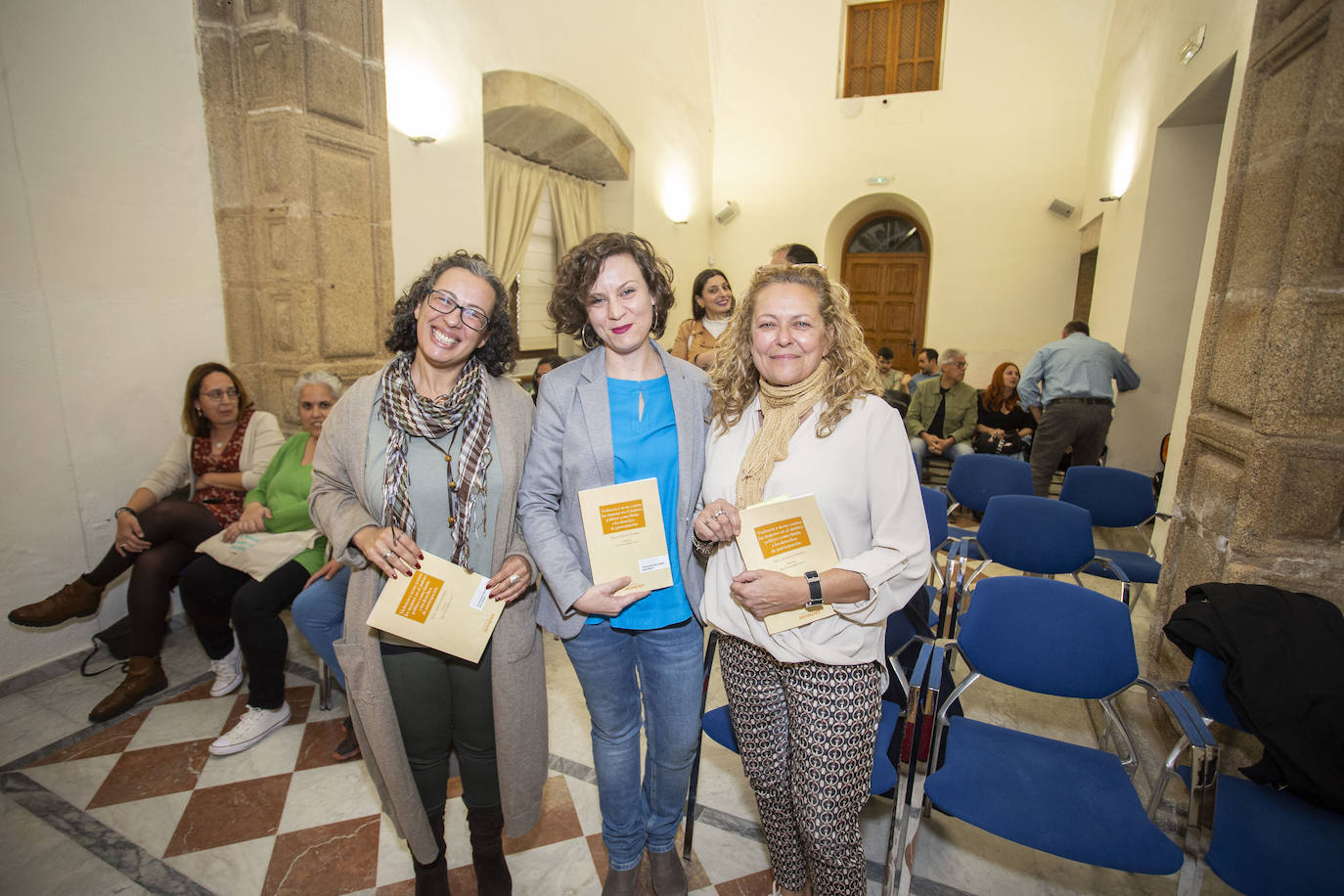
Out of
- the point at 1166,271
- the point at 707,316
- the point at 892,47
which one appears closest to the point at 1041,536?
the point at 707,316

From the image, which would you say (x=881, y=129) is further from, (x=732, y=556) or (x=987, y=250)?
(x=732, y=556)

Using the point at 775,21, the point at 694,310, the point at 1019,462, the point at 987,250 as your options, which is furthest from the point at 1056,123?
the point at 694,310

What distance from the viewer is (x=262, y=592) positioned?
2.57 metres

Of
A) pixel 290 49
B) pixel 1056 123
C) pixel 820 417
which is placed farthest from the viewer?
pixel 1056 123

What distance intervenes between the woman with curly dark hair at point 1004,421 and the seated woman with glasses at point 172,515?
5.58 metres

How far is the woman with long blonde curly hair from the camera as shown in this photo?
136 centimetres

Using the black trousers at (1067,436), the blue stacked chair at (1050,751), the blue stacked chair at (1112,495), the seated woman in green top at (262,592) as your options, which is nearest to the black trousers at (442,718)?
the blue stacked chair at (1050,751)

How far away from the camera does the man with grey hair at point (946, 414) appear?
5.91 metres

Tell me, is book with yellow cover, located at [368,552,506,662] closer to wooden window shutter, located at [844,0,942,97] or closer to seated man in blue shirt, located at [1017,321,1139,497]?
seated man in blue shirt, located at [1017,321,1139,497]

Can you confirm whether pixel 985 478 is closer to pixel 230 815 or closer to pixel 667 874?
pixel 667 874

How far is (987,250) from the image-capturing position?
8.61 metres

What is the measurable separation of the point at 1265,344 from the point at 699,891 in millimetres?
2450

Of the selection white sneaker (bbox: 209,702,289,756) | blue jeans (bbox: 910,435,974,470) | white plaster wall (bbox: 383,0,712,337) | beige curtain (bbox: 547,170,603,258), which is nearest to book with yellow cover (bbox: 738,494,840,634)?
white sneaker (bbox: 209,702,289,756)

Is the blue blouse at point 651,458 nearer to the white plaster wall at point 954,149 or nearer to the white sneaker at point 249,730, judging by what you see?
the white sneaker at point 249,730
